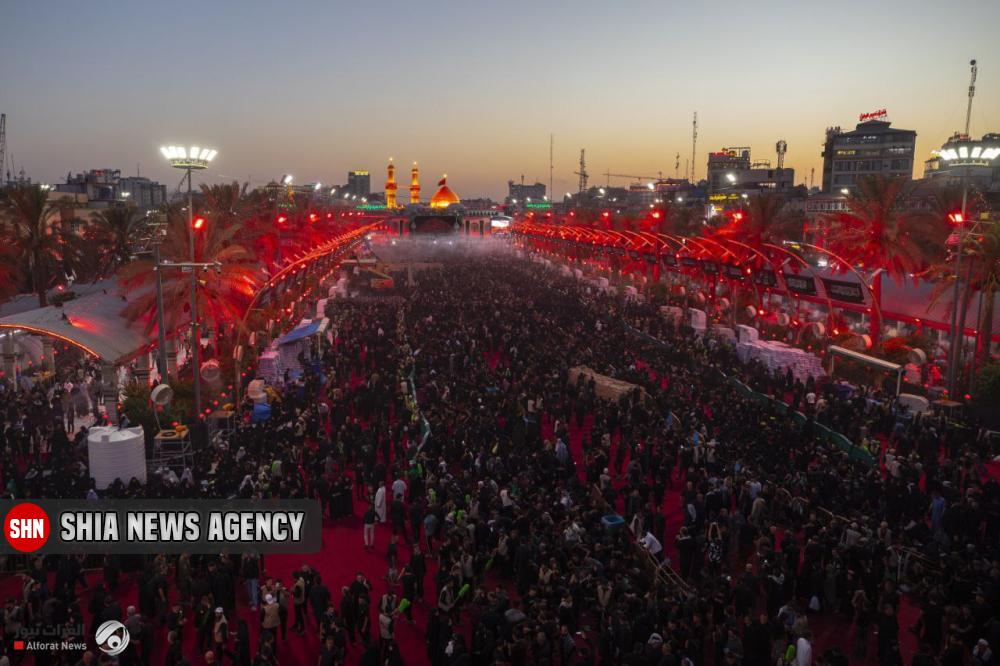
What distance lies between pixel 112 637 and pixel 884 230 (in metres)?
30.8

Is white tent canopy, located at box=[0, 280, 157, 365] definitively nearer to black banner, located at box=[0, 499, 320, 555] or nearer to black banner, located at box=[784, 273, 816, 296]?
black banner, located at box=[0, 499, 320, 555]

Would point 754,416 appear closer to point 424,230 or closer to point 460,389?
point 460,389

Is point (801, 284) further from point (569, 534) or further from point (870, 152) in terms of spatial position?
point (870, 152)

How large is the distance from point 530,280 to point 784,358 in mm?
29703

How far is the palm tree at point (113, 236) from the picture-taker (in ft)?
138

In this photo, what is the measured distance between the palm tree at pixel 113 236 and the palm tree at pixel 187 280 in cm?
1772

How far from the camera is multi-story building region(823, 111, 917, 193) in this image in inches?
4070

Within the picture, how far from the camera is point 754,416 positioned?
59.9 feet

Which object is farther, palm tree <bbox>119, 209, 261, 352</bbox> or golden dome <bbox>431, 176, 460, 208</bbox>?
golden dome <bbox>431, 176, 460, 208</bbox>

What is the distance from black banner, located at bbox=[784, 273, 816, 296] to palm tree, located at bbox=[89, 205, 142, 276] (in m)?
35.3

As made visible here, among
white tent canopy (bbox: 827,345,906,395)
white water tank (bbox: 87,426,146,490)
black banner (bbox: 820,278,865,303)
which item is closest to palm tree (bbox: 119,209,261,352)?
white water tank (bbox: 87,426,146,490)

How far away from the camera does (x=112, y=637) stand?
923cm

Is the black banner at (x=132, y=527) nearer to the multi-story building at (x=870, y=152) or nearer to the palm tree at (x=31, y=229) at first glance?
the palm tree at (x=31, y=229)

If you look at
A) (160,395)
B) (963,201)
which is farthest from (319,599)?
(963,201)
